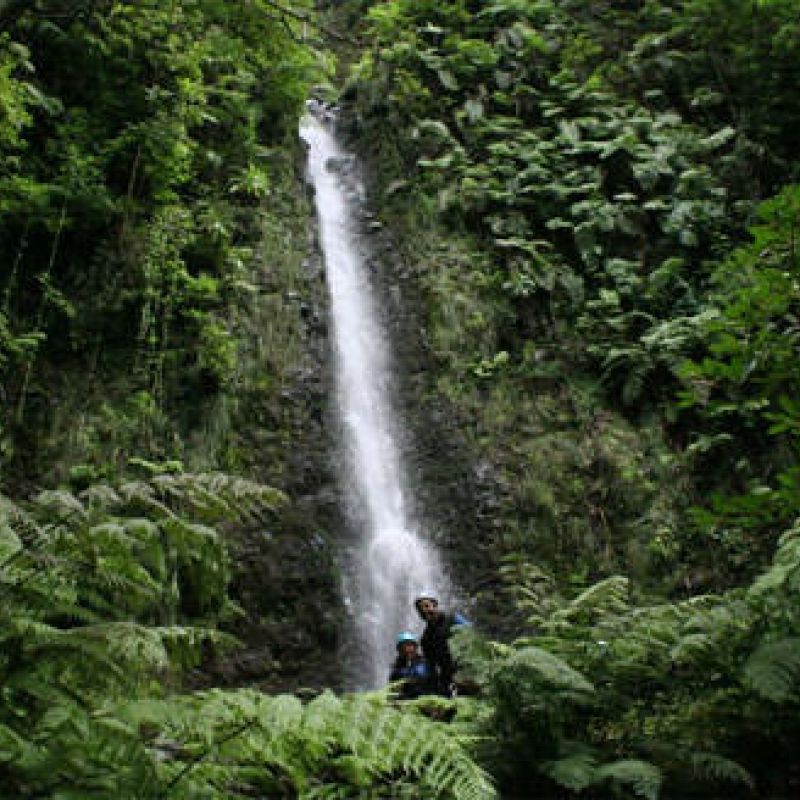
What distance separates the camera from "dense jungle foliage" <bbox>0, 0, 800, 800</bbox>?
264 cm

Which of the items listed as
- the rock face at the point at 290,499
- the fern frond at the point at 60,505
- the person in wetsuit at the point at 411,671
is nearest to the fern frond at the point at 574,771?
the fern frond at the point at 60,505

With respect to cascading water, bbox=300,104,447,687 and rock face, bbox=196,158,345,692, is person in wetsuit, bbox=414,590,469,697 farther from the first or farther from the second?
cascading water, bbox=300,104,447,687

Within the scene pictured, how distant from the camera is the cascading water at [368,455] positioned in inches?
349

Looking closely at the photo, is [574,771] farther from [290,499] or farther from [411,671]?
[290,499]

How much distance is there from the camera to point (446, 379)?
38.0 feet

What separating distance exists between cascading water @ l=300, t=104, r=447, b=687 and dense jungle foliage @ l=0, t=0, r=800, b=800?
2.05 ft

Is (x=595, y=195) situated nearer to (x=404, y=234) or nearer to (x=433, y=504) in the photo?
(x=404, y=234)

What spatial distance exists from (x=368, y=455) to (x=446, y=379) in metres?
1.77

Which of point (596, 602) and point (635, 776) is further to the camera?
point (596, 602)

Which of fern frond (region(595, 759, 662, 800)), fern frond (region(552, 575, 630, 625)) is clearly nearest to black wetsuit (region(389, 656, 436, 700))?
fern frond (region(552, 575, 630, 625))

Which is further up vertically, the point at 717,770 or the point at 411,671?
the point at 411,671

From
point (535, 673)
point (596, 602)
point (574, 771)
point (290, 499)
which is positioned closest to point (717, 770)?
point (574, 771)

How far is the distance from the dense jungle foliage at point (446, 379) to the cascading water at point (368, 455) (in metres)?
0.62

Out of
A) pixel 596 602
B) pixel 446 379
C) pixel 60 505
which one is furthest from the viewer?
pixel 446 379
